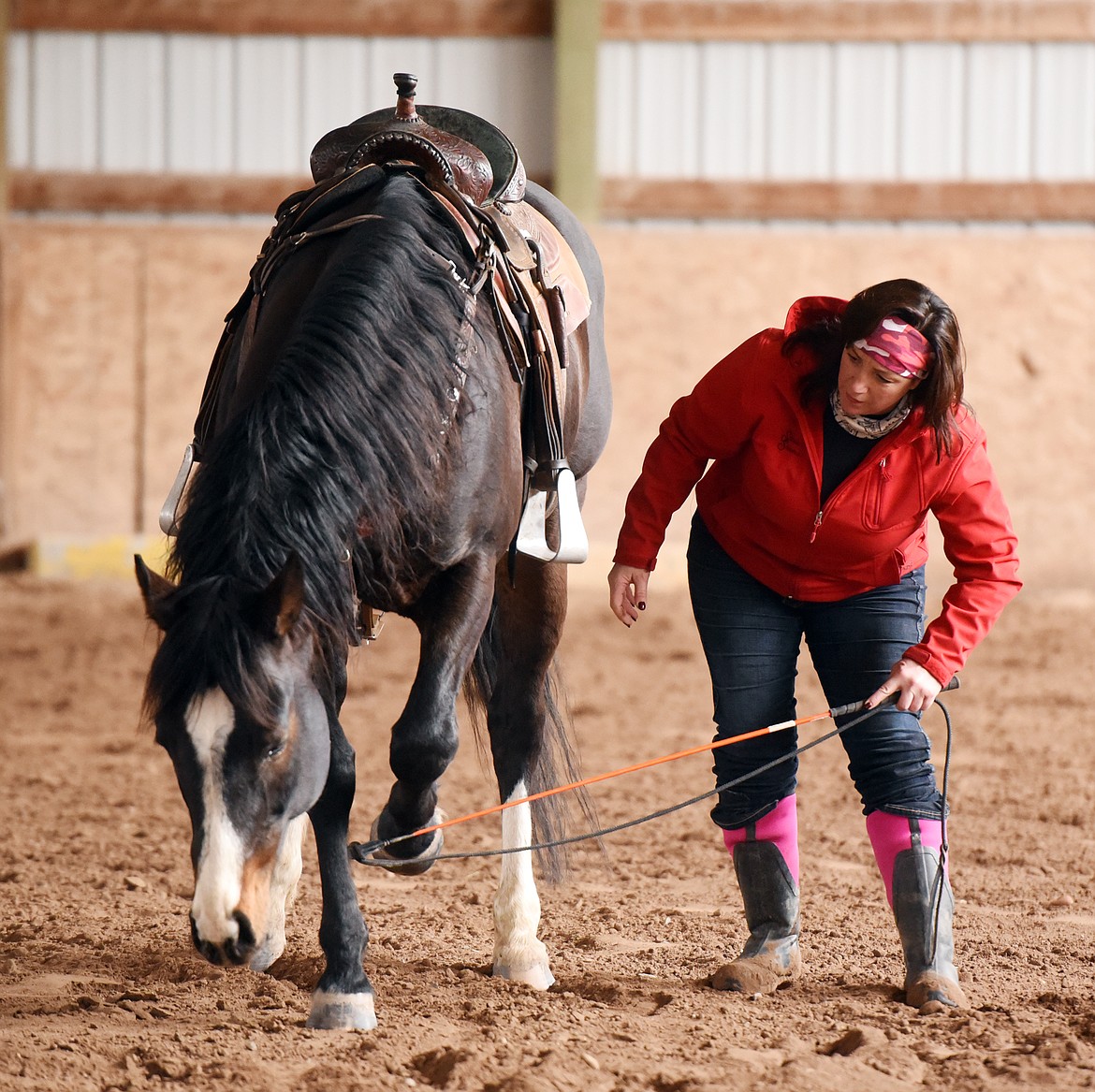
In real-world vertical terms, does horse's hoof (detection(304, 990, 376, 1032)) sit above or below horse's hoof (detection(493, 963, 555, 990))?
above

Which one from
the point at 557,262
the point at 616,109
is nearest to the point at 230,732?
the point at 557,262

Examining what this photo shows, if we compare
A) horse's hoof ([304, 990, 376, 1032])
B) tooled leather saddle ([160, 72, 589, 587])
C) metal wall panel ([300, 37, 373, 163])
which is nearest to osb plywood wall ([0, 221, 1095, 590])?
metal wall panel ([300, 37, 373, 163])

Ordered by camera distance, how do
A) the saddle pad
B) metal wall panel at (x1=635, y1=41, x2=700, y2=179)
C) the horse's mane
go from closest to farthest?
1. the horse's mane
2. the saddle pad
3. metal wall panel at (x1=635, y1=41, x2=700, y2=179)

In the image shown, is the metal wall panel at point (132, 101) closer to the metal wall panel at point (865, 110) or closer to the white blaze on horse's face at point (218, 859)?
the metal wall panel at point (865, 110)

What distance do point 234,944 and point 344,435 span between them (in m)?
0.88

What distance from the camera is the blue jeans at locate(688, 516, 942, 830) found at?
2938 mm

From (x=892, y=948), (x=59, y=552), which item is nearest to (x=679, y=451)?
(x=892, y=948)

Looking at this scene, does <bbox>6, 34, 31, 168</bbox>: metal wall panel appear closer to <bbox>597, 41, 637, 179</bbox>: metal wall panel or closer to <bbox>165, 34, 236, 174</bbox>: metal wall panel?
<bbox>165, 34, 236, 174</bbox>: metal wall panel

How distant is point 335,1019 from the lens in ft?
8.61

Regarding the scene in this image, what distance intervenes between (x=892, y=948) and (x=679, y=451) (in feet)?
4.10

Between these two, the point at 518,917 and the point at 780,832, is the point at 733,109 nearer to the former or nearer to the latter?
the point at 780,832

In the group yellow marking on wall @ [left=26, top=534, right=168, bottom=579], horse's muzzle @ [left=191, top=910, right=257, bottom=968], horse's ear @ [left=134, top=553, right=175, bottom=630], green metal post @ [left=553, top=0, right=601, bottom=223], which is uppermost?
green metal post @ [left=553, top=0, right=601, bottom=223]

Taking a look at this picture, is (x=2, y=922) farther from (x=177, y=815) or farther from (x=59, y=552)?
(x=59, y=552)

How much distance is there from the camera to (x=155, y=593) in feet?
7.50
